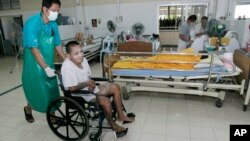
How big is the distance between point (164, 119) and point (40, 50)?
6.12ft

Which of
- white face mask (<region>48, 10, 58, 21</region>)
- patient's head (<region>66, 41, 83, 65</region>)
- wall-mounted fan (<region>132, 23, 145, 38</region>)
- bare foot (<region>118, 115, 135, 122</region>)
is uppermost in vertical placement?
white face mask (<region>48, 10, 58, 21</region>)

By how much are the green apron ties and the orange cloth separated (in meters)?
1.11

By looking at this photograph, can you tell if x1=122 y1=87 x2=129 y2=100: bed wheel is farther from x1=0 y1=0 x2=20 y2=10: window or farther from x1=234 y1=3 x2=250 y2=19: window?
x1=0 y1=0 x2=20 y2=10: window

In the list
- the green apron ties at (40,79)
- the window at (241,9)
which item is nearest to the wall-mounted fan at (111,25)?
the window at (241,9)

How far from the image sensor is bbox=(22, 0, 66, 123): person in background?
212cm

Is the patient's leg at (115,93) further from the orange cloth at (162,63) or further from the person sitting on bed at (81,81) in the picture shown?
the orange cloth at (162,63)

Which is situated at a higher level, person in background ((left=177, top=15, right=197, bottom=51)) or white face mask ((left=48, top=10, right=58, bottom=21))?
white face mask ((left=48, top=10, right=58, bottom=21))

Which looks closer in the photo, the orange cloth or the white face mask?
the white face mask

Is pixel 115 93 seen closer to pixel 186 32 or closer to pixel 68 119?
pixel 68 119

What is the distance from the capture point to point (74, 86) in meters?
2.03

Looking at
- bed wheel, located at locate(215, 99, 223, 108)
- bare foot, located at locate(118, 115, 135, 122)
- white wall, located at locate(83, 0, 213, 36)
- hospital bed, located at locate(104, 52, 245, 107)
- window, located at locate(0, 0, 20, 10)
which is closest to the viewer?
bare foot, located at locate(118, 115, 135, 122)

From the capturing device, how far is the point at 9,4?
7648mm

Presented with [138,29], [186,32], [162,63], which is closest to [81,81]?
[162,63]

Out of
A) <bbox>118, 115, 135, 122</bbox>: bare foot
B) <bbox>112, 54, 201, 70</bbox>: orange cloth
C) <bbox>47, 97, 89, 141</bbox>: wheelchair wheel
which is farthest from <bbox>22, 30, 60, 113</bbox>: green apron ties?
<bbox>112, 54, 201, 70</bbox>: orange cloth
